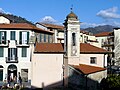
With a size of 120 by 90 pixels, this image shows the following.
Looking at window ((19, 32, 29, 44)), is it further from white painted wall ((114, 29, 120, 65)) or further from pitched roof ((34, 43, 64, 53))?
white painted wall ((114, 29, 120, 65))

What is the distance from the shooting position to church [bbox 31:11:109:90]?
36812 millimetres

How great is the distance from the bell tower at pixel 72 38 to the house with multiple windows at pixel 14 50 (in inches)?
361

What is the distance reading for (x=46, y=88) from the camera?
126ft

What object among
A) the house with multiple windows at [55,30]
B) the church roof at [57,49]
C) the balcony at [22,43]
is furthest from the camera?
the house with multiple windows at [55,30]

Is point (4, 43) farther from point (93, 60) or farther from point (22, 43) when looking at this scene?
point (93, 60)

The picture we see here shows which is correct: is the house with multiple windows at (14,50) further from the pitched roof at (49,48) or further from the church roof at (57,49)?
the church roof at (57,49)

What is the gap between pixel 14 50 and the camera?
4584 cm

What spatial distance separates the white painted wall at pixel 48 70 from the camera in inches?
1528

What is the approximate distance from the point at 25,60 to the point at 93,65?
35.1 feet

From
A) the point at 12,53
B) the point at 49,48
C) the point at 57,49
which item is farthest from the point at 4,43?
the point at 57,49

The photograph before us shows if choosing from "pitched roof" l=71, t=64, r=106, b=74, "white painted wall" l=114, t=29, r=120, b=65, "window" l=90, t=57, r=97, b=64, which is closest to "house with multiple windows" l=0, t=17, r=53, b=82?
"window" l=90, t=57, r=97, b=64

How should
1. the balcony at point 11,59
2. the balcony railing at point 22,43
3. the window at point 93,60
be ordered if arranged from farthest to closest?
the balcony railing at point 22,43 < the balcony at point 11,59 < the window at point 93,60

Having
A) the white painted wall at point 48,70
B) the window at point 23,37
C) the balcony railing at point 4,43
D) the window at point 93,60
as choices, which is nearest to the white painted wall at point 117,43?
the window at point 23,37

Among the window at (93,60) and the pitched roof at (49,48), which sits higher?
the pitched roof at (49,48)
